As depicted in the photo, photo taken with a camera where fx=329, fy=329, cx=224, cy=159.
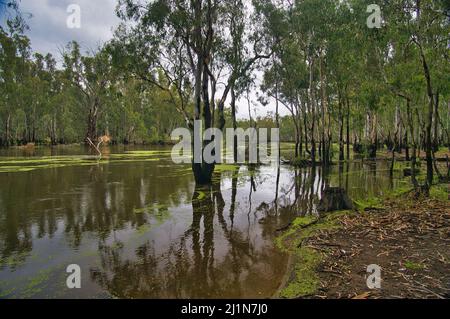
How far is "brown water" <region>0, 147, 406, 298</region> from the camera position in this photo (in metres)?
5.89

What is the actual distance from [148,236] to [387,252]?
5.80 m

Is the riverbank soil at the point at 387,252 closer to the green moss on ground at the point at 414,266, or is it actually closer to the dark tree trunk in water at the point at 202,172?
the green moss on ground at the point at 414,266

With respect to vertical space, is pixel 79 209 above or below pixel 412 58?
below

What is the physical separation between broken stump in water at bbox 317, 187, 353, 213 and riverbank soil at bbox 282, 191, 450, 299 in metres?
0.87

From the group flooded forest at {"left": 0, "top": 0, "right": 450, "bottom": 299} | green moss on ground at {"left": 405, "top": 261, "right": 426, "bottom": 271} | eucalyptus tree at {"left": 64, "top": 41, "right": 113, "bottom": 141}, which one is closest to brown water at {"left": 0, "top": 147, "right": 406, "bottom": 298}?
flooded forest at {"left": 0, "top": 0, "right": 450, "bottom": 299}

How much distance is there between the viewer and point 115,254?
748cm

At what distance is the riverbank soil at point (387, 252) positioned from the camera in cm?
505

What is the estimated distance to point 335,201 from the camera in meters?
10.9

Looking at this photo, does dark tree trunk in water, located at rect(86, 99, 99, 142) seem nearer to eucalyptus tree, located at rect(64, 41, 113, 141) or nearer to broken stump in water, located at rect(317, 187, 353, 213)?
eucalyptus tree, located at rect(64, 41, 113, 141)
